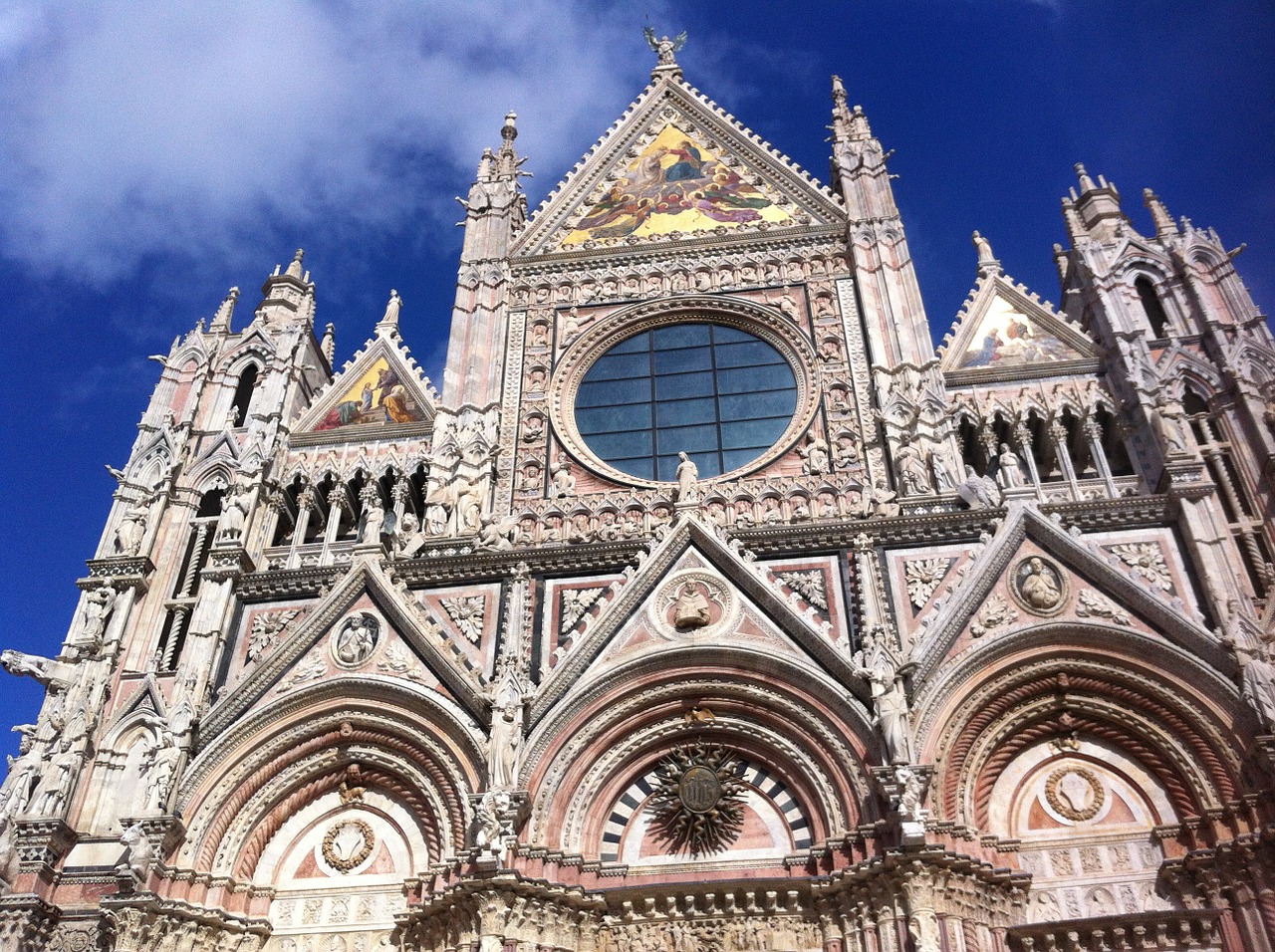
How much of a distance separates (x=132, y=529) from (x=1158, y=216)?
53.4ft

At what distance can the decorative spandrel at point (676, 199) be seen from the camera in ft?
66.1

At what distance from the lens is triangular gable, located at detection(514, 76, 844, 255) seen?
20.1m

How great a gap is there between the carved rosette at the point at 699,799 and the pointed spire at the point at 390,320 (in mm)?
9348

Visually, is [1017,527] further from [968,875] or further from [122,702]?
[122,702]

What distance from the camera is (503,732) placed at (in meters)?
13.0

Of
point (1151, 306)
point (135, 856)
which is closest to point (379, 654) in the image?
point (135, 856)

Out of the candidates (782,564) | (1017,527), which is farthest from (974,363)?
(782,564)

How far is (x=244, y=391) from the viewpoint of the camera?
740 inches

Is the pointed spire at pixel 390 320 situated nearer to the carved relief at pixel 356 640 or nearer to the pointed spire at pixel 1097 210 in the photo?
the carved relief at pixel 356 640

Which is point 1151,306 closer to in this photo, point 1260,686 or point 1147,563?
point 1147,563

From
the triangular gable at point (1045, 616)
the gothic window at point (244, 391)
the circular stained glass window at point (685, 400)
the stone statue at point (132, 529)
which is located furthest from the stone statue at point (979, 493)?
the stone statue at point (132, 529)

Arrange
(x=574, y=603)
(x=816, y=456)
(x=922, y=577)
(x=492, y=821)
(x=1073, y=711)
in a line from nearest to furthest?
(x=492, y=821)
(x=1073, y=711)
(x=922, y=577)
(x=574, y=603)
(x=816, y=456)

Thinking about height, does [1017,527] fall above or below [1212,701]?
above

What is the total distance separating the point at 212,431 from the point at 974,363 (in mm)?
11428
